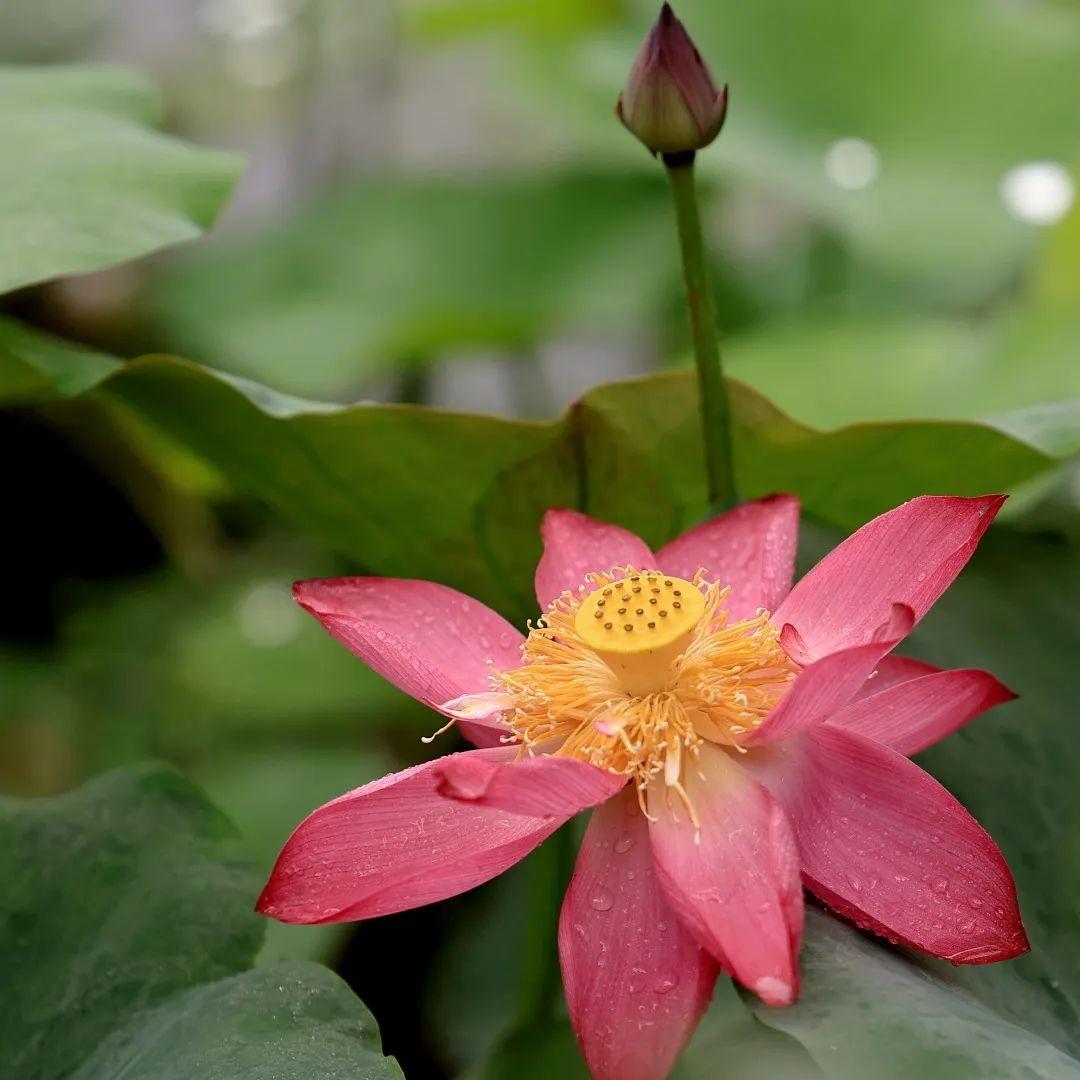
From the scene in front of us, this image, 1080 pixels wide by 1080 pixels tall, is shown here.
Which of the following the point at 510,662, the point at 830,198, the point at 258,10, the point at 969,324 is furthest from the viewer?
the point at 258,10

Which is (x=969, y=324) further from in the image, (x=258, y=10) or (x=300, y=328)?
(x=258, y=10)

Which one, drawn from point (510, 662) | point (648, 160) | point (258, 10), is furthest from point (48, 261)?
point (258, 10)

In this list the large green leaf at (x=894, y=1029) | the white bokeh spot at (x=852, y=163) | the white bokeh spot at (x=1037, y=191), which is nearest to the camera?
the large green leaf at (x=894, y=1029)

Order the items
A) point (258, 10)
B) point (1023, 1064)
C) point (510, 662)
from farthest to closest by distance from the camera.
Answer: point (258, 10)
point (510, 662)
point (1023, 1064)

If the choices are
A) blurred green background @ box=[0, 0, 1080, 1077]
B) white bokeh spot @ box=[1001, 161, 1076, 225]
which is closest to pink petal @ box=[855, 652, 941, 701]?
blurred green background @ box=[0, 0, 1080, 1077]

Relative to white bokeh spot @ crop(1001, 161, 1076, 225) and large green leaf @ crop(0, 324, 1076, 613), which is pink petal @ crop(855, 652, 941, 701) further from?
white bokeh spot @ crop(1001, 161, 1076, 225)

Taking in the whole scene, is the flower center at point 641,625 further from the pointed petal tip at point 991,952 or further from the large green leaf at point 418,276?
the large green leaf at point 418,276

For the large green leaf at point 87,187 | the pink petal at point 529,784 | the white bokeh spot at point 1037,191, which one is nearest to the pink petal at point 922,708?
the pink petal at point 529,784
